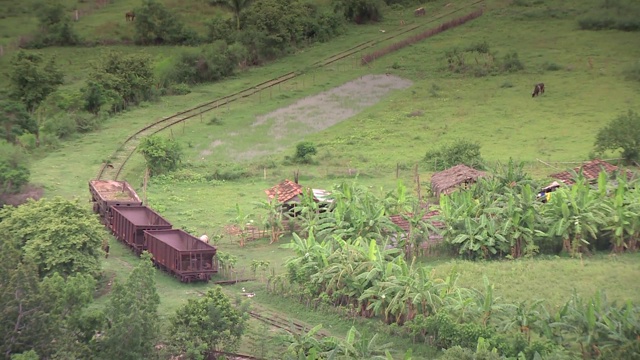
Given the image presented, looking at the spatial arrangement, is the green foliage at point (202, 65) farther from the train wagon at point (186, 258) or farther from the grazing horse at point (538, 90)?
the train wagon at point (186, 258)

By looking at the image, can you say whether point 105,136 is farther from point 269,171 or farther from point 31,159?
point 269,171

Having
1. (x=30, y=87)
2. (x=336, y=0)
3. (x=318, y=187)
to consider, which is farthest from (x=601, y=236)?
(x=336, y=0)

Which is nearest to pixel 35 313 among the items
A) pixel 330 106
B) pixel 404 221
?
pixel 404 221

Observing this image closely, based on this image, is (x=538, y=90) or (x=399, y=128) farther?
(x=538, y=90)

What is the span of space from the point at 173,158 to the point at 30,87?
43.7ft

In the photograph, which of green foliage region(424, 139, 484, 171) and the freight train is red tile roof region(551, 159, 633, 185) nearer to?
green foliage region(424, 139, 484, 171)

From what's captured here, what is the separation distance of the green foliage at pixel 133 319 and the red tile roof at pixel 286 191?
1132 cm

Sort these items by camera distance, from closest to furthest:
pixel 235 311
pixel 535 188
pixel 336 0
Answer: pixel 235 311, pixel 535 188, pixel 336 0

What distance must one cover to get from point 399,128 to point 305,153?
7.23 m

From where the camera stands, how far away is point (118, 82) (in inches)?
2041

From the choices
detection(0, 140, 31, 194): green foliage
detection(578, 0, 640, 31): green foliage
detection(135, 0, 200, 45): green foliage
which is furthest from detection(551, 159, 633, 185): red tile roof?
detection(135, 0, 200, 45): green foliage

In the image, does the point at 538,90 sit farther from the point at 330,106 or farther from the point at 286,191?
the point at 286,191

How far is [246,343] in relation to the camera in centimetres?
2559

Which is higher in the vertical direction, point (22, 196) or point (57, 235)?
point (57, 235)
